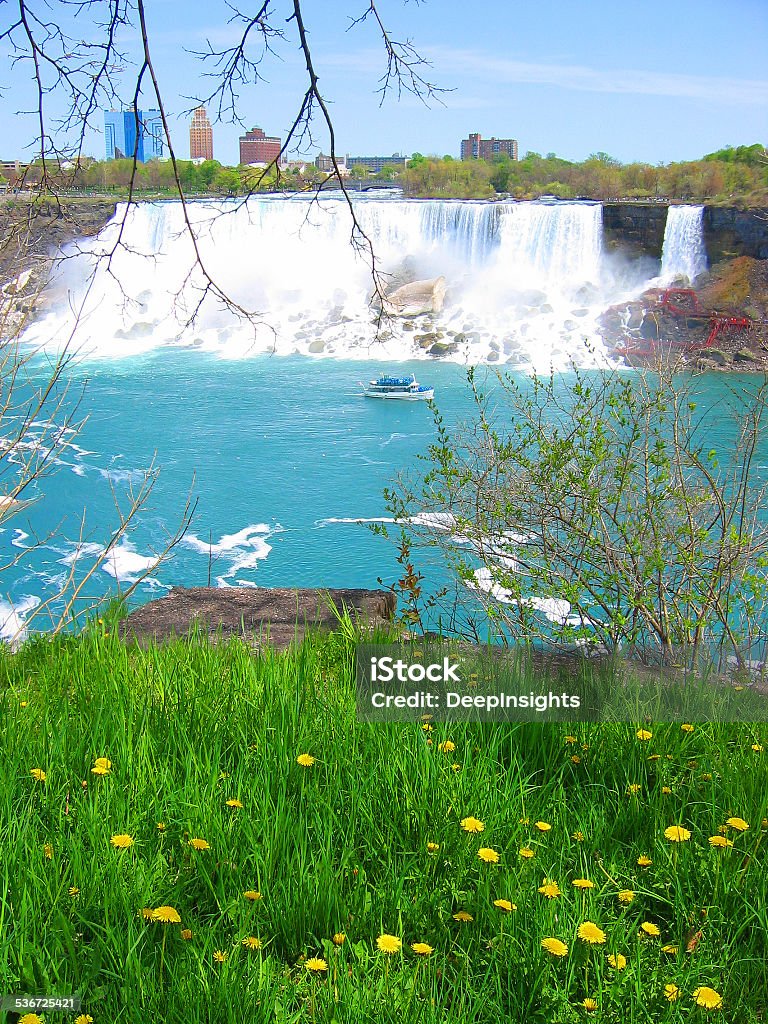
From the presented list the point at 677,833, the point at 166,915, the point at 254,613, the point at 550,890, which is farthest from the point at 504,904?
the point at 254,613

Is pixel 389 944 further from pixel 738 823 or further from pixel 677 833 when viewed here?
pixel 738 823

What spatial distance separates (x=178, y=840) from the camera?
2182 mm

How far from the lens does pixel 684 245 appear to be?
35.8 m

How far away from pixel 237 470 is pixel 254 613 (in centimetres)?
1701

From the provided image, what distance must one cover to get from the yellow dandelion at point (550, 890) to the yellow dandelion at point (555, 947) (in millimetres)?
137

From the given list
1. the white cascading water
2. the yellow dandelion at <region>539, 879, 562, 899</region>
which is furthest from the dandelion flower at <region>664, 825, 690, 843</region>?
the white cascading water

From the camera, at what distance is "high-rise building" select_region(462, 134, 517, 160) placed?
52.9m

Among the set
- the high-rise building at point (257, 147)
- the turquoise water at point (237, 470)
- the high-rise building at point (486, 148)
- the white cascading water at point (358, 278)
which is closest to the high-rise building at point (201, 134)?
the high-rise building at point (257, 147)

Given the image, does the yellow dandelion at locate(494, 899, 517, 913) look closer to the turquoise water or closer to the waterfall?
the turquoise water

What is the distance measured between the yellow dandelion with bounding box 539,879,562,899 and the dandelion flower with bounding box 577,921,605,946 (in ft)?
0.35

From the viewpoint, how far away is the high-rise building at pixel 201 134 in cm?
427

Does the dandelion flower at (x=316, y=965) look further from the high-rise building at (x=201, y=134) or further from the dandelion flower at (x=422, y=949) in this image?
the high-rise building at (x=201, y=134)

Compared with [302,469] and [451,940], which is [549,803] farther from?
[302,469]

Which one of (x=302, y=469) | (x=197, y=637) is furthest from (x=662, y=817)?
(x=302, y=469)
